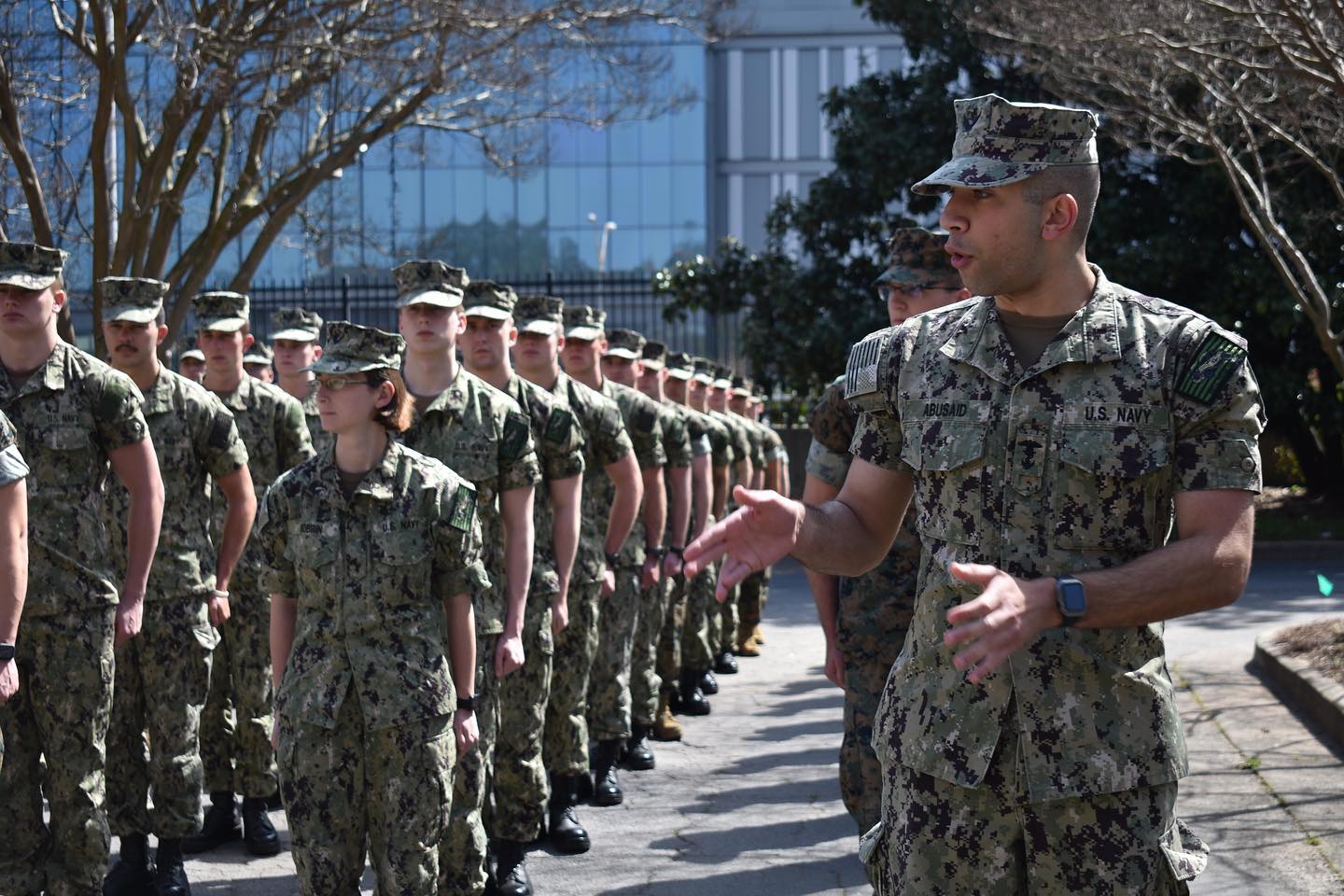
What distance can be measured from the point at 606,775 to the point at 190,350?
14.3 ft

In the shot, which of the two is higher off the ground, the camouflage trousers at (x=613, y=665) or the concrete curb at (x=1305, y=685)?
the camouflage trousers at (x=613, y=665)

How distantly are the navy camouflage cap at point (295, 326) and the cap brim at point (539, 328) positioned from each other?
66.5 inches

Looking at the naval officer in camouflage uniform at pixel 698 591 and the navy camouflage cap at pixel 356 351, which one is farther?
the naval officer in camouflage uniform at pixel 698 591

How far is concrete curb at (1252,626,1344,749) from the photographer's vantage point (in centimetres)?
932

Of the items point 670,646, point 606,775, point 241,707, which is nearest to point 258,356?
point 670,646

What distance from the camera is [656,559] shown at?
31.2 feet

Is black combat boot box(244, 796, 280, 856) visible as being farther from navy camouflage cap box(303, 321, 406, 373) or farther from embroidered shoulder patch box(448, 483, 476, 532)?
navy camouflage cap box(303, 321, 406, 373)

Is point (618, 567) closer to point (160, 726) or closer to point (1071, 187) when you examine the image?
point (160, 726)

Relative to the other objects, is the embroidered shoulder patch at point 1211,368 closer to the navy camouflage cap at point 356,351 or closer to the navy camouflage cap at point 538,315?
the navy camouflage cap at point 356,351

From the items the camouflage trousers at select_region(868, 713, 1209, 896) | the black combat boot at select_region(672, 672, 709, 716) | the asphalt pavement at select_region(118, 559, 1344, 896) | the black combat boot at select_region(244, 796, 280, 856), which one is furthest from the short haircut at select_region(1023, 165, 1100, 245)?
the black combat boot at select_region(672, 672, 709, 716)

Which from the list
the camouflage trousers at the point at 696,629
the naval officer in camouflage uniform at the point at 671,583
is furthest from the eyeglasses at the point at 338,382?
the camouflage trousers at the point at 696,629

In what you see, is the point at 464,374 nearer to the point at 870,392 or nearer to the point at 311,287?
the point at 870,392

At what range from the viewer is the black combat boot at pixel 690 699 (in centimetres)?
1159

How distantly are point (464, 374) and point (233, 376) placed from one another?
2.23 metres
